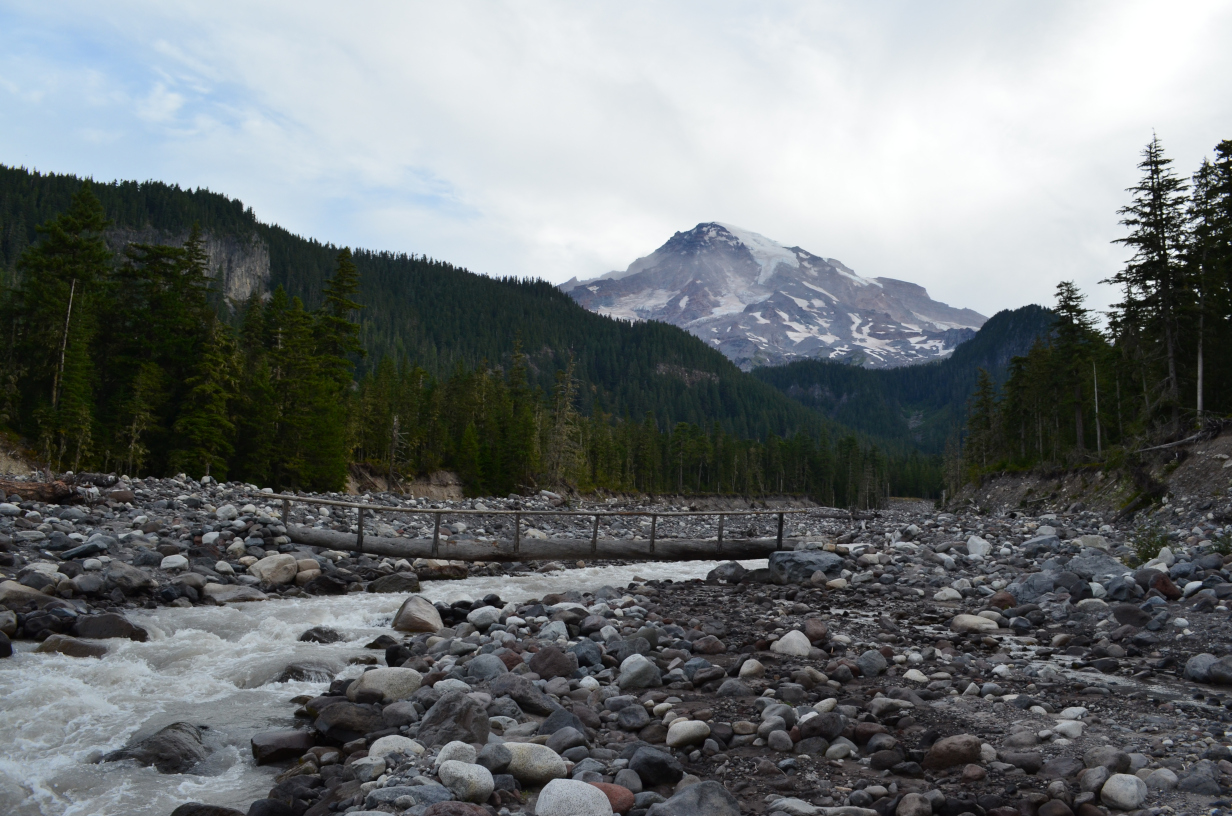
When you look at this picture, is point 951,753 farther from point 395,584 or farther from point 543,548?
point 543,548

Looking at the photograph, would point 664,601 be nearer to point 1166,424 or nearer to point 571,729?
point 571,729

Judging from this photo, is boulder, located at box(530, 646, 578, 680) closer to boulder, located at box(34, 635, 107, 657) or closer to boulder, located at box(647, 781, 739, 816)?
boulder, located at box(647, 781, 739, 816)

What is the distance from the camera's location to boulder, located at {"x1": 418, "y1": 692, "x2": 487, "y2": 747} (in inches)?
195

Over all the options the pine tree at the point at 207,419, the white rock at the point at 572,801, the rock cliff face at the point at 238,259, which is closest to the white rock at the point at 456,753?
the white rock at the point at 572,801

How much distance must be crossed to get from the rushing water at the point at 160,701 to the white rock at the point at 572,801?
7.02 ft

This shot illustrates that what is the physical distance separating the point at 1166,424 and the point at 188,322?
44306mm

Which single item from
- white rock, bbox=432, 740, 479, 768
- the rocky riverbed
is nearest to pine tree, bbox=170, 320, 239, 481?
the rocky riverbed

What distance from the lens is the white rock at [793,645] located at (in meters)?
7.75

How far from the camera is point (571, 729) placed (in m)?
5.08

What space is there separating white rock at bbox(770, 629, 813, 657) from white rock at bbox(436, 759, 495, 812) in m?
4.58

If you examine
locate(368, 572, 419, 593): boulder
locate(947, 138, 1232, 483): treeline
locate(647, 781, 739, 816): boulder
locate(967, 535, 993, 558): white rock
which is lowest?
locate(368, 572, 419, 593): boulder

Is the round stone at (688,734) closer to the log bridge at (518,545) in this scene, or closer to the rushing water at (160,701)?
the rushing water at (160,701)

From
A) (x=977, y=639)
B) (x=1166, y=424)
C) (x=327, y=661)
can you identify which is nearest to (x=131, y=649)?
(x=327, y=661)

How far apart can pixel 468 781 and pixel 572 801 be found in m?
0.71
